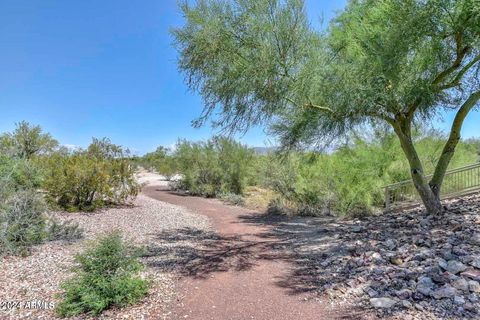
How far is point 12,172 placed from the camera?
6.77 m

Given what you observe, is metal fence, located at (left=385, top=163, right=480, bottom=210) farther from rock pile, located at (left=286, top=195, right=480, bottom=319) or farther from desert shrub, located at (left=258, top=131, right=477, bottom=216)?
rock pile, located at (left=286, top=195, right=480, bottom=319)

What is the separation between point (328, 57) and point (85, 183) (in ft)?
30.6

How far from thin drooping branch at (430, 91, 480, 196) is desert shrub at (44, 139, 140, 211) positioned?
11037 mm

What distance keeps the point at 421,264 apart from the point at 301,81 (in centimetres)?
412

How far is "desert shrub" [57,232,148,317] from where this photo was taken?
4.15m

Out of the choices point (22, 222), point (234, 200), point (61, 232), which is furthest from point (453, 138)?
point (234, 200)

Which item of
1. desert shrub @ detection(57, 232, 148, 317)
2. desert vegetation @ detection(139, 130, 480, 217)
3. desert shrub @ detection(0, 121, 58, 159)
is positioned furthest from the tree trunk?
desert shrub @ detection(0, 121, 58, 159)

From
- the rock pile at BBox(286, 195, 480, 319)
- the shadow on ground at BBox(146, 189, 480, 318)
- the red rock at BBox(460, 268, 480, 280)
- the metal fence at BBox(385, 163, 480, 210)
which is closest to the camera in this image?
the rock pile at BBox(286, 195, 480, 319)

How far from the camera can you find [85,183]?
449 inches

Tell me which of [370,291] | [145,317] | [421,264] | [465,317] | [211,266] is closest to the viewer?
[465,317]

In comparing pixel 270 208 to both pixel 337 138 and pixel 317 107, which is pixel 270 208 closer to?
pixel 337 138

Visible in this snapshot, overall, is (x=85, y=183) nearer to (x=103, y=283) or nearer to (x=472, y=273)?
(x=103, y=283)

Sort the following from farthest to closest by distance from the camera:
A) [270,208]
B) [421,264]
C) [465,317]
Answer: [270,208] < [421,264] < [465,317]

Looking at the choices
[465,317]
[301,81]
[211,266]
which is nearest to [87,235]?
[211,266]
